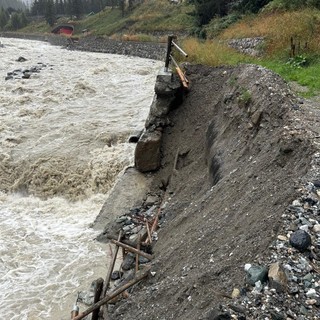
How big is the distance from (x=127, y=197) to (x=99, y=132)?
19.6 ft

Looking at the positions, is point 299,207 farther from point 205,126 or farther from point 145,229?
point 205,126

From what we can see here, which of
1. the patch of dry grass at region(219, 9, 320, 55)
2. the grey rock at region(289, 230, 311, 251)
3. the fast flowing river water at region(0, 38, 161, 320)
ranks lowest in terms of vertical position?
the fast flowing river water at region(0, 38, 161, 320)

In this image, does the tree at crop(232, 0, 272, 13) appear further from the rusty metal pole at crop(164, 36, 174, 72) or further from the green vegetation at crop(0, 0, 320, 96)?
the rusty metal pole at crop(164, 36, 174, 72)

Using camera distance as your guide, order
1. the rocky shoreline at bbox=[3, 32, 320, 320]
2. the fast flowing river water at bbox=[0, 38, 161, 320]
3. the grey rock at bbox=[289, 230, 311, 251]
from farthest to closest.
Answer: the fast flowing river water at bbox=[0, 38, 161, 320], the grey rock at bbox=[289, 230, 311, 251], the rocky shoreline at bbox=[3, 32, 320, 320]

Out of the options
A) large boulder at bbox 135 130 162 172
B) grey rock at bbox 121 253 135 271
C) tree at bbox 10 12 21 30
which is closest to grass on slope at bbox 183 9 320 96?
large boulder at bbox 135 130 162 172

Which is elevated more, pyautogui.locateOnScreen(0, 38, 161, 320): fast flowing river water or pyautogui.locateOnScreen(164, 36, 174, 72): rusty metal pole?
pyautogui.locateOnScreen(164, 36, 174, 72): rusty metal pole

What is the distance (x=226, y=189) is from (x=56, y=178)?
27.2 feet

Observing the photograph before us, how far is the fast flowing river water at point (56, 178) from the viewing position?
9203 mm

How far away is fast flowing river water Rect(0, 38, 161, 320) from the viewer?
30.2 feet

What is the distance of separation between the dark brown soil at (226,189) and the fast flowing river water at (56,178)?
2263 mm

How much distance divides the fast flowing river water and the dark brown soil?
226 centimetres

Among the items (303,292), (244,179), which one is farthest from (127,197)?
(303,292)

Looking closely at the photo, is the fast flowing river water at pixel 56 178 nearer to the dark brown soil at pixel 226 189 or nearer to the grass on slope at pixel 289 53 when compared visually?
the dark brown soil at pixel 226 189

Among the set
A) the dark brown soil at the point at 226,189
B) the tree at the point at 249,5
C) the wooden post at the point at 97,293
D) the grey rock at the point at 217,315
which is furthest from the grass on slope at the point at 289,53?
the tree at the point at 249,5
